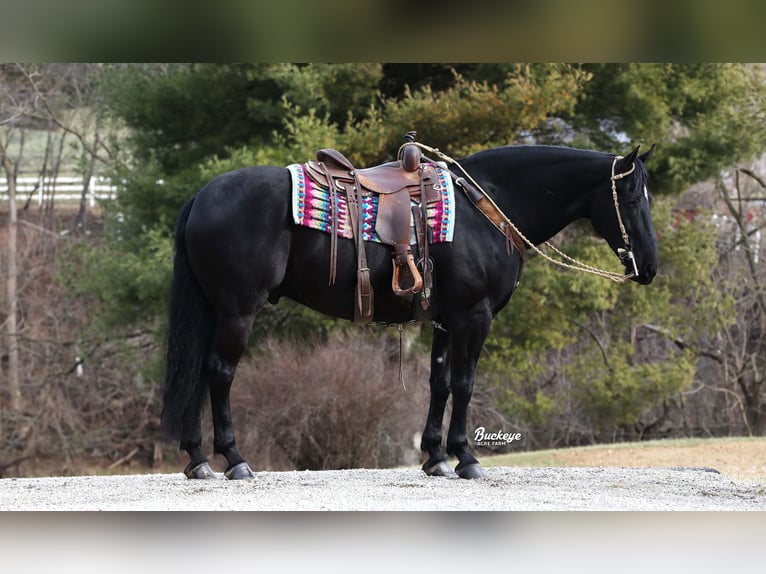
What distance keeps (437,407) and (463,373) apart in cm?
32

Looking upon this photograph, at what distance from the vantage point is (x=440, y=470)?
667 cm

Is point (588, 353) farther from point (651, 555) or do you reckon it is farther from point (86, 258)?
point (651, 555)

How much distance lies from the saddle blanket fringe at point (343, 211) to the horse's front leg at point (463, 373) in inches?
22.0

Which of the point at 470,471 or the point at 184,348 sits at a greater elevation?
the point at 184,348

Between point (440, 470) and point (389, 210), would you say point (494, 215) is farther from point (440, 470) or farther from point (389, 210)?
point (440, 470)

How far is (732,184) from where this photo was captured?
66.0 ft

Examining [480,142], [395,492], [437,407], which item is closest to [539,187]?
[437,407]

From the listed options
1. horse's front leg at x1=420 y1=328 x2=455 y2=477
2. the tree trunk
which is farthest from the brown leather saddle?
the tree trunk

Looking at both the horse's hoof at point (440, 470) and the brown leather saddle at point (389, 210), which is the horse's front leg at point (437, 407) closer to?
the horse's hoof at point (440, 470)

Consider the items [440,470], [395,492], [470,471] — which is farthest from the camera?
[440,470]

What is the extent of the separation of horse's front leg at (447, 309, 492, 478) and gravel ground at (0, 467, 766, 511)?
175 millimetres

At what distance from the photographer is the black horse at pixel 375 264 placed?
608 cm
